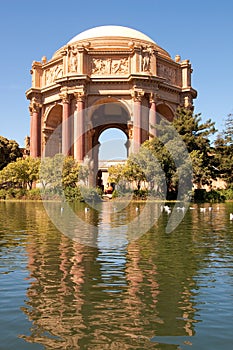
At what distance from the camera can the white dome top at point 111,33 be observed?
181ft

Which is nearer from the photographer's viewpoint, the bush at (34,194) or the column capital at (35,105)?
the bush at (34,194)

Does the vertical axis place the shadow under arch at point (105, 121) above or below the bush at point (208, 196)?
above

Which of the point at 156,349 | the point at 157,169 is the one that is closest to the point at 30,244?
the point at 156,349

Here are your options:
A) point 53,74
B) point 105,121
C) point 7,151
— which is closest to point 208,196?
point 105,121

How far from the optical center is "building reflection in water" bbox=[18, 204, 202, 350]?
4695 millimetres

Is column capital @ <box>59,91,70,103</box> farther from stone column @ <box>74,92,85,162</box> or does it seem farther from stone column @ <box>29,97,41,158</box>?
stone column @ <box>29,97,41,158</box>

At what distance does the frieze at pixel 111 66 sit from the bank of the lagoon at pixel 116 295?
1672 inches

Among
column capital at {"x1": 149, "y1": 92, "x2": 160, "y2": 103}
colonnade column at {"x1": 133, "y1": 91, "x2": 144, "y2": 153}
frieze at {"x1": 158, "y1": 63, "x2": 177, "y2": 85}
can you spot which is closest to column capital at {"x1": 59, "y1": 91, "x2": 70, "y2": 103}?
colonnade column at {"x1": 133, "y1": 91, "x2": 144, "y2": 153}

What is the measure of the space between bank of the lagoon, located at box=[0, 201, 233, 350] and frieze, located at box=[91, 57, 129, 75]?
139 feet

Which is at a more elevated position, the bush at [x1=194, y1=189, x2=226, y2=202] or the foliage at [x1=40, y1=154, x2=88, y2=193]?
the foliage at [x1=40, y1=154, x2=88, y2=193]

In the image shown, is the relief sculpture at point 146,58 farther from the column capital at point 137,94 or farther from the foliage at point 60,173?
the foliage at point 60,173

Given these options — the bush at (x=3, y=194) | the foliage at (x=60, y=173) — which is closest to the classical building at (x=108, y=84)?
the foliage at (x=60, y=173)

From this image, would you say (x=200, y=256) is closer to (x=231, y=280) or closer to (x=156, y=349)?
(x=231, y=280)

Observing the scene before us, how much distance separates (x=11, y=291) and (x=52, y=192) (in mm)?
36126
